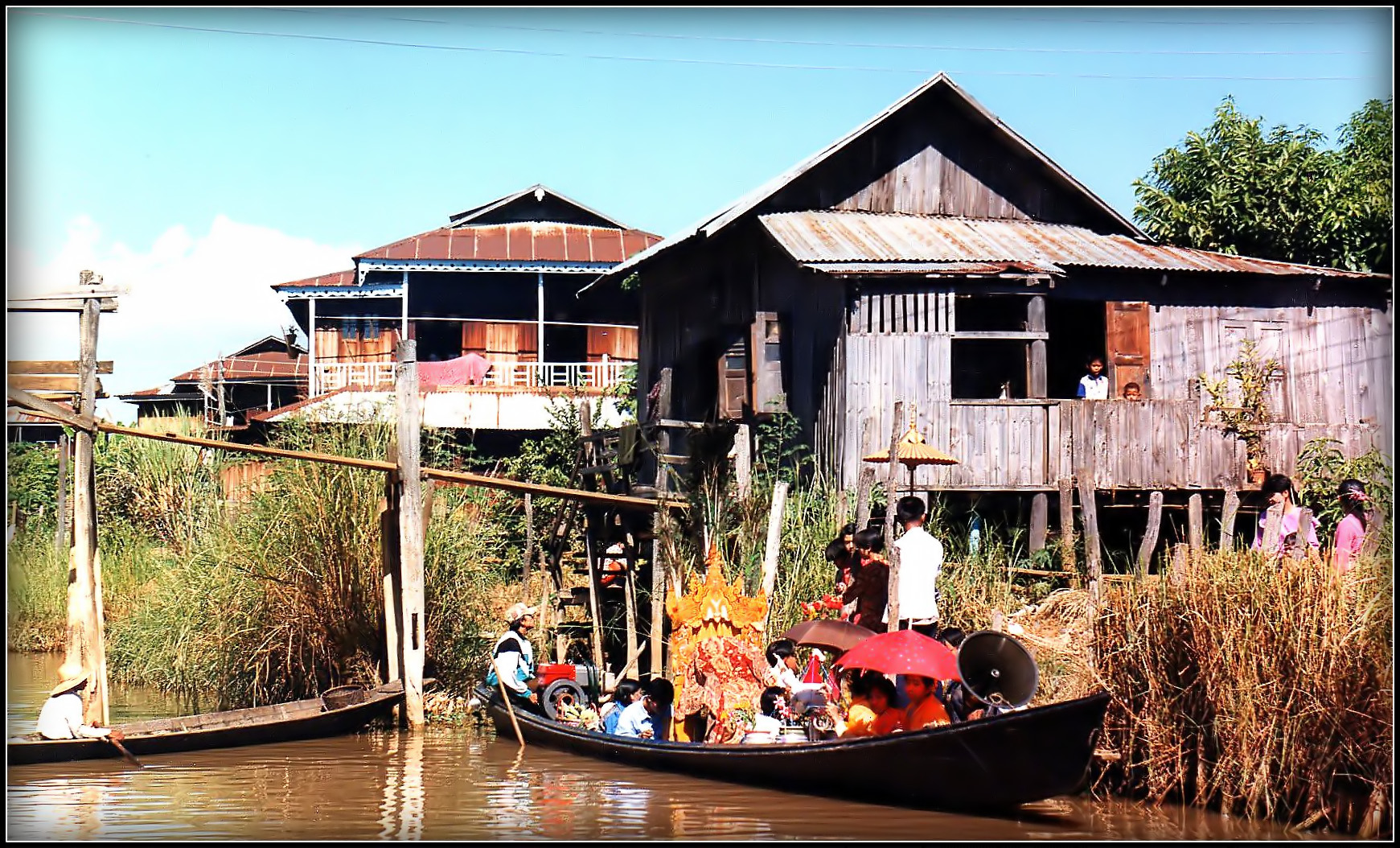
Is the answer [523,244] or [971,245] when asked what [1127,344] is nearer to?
[971,245]

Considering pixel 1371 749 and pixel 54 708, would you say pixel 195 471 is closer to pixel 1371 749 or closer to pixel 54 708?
pixel 54 708

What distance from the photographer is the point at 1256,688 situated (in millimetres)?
9164

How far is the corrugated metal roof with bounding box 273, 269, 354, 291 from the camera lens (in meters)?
33.8

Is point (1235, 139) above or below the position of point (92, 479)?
above

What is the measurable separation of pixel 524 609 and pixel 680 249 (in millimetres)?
6798

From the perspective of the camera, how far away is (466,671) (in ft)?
53.9

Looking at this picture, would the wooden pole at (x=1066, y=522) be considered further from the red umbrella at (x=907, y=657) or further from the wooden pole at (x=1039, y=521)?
the red umbrella at (x=907, y=657)

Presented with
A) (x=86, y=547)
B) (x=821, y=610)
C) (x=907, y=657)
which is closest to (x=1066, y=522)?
(x=821, y=610)

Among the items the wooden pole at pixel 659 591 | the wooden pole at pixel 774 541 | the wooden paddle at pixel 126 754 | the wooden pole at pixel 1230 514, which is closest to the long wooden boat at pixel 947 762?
the wooden pole at pixel 774 541

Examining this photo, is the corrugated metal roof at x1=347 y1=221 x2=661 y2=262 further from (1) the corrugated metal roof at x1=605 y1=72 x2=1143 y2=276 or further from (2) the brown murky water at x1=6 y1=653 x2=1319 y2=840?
(2) the brown murky water at x1=6 y1=653 x2=1319 y2=840

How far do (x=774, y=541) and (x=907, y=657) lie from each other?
3.98 metres

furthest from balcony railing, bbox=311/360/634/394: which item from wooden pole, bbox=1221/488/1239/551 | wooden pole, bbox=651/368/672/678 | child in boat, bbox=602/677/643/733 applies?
wooden pole, bbox=1221/488/1239/551

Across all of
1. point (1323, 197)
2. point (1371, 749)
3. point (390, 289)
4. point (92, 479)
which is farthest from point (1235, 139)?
point (390, 289)

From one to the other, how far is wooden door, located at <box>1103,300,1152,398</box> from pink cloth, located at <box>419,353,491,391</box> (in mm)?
15231
